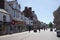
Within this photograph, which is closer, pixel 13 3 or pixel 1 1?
pixel 1 1

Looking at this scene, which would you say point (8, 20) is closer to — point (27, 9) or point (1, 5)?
point (1, 5)

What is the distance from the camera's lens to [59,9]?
4921 inches

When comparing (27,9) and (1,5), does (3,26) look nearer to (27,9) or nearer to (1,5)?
(1,5)

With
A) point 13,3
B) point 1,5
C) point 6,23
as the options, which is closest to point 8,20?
point 6,23

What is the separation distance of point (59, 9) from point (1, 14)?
2939 inches

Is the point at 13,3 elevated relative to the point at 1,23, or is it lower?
elevated

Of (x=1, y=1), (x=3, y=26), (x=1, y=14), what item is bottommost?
(x=3, y=26)

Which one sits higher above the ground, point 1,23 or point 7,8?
point 7,8

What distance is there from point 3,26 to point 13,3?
19601 mm

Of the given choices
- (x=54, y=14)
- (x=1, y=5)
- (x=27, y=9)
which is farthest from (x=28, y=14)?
(x=1, y=5)

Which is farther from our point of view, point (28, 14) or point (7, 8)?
point (28, 14)

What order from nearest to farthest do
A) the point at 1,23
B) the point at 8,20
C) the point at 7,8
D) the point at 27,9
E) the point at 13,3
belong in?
the point at 1,23
the point at 8,20
the point at 7,8
the point at 13,3
the point at 27,9

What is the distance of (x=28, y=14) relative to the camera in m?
142

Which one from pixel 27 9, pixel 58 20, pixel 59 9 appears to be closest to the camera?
pixel 58 20
